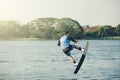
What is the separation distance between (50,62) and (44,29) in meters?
2.61

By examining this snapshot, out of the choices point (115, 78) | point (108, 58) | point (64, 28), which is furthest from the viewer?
point (108, 58)

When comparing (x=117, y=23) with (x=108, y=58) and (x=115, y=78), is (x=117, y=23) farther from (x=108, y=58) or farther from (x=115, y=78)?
(x=108, y=58)

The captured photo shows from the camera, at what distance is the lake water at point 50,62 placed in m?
10.3

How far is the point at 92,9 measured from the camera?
9.83 meters

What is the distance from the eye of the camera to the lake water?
33.8ft

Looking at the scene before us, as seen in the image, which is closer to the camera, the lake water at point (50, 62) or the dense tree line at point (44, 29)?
the dense tree line at point (44, 29)

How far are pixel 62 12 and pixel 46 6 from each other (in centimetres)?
37

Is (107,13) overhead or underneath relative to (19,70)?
overhead

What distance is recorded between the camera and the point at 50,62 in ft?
39.7

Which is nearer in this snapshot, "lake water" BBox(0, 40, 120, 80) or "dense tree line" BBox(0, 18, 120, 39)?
"dense tree line" BBox(0, 18, 120, 39)

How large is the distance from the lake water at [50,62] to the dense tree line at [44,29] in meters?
0.30

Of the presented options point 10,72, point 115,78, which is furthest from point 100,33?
point 10,72

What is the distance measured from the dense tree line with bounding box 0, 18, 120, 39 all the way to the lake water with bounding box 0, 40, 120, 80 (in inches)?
11.7

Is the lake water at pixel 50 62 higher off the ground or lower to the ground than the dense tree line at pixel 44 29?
lower
